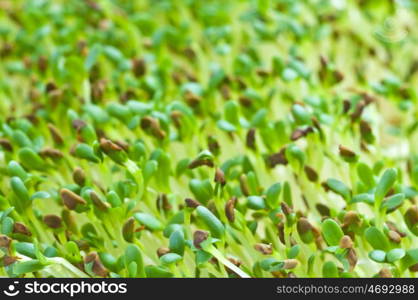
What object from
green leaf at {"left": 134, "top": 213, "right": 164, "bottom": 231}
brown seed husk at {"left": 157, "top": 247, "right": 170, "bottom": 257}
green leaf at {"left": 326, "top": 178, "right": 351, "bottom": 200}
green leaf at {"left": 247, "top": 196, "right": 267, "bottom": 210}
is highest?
green leaf at {"left": 326, "top": 178, "right": 351, "bottom": 200}

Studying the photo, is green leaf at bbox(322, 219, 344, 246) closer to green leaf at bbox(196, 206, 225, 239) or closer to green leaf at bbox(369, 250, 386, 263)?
green leaf at bbox(369, 250, 386, 263)

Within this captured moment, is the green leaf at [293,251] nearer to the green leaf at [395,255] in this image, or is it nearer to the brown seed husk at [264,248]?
the brown seed husk at [264,248]

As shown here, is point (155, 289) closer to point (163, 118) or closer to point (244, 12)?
point (163, 118)

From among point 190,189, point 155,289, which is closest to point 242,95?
point 190,189

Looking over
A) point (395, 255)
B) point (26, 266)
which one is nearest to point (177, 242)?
point (26, 266)

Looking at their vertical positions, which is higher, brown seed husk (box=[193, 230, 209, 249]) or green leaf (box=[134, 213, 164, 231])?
green leaf (box=[134, 213, 164, 231])

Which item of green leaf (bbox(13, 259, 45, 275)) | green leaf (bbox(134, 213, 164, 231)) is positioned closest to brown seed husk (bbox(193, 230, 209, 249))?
green leaf (bbox(134, 213, 164, 231))

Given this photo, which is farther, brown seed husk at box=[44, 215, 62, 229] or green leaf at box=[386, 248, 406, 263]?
brown seed husk at box=[44, 215, 62, 229]

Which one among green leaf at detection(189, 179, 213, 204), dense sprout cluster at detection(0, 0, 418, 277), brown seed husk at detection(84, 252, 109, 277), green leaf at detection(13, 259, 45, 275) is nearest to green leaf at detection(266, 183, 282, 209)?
dense sprout cluster at detection(0, 0, 418, 277)
